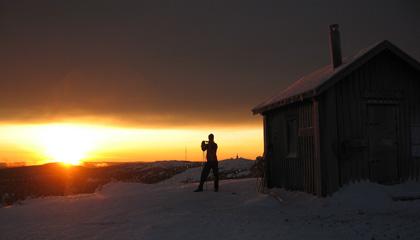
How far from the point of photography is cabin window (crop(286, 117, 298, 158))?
44.4ft

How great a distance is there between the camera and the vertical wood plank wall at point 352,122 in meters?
11.7

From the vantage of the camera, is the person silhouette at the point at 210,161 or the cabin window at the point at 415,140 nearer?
the cabin window at the point at 415,140

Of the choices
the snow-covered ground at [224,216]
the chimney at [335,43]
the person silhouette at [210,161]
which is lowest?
the snow-covered ground at [224,216]

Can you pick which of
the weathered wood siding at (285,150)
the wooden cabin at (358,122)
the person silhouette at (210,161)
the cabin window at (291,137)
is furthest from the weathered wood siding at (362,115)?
the person silhouette at (210,161)

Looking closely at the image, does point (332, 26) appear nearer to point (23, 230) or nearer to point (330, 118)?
point (330, 118)

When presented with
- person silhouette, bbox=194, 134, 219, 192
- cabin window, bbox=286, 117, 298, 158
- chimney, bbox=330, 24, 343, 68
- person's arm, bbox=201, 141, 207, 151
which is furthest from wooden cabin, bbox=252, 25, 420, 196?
person's arm, bbox=201, 141, 207, 151

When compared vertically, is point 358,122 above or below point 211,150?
above

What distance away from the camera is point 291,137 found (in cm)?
1404

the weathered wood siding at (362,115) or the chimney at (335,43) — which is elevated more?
the chimney at (335,43)

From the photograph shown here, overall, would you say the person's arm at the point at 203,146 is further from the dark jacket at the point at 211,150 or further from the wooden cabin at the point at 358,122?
the wooden cabin at the point at 358,122

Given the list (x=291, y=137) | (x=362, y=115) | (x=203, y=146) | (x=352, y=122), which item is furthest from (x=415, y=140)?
(x=203, y=146)

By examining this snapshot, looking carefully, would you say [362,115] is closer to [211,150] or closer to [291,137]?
[291,137]

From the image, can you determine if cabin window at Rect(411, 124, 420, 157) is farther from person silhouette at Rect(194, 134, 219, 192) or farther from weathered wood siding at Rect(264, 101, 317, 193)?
person silhouette at Rect(194, 134, 219, 192)

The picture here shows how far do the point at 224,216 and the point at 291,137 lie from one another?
546cm
